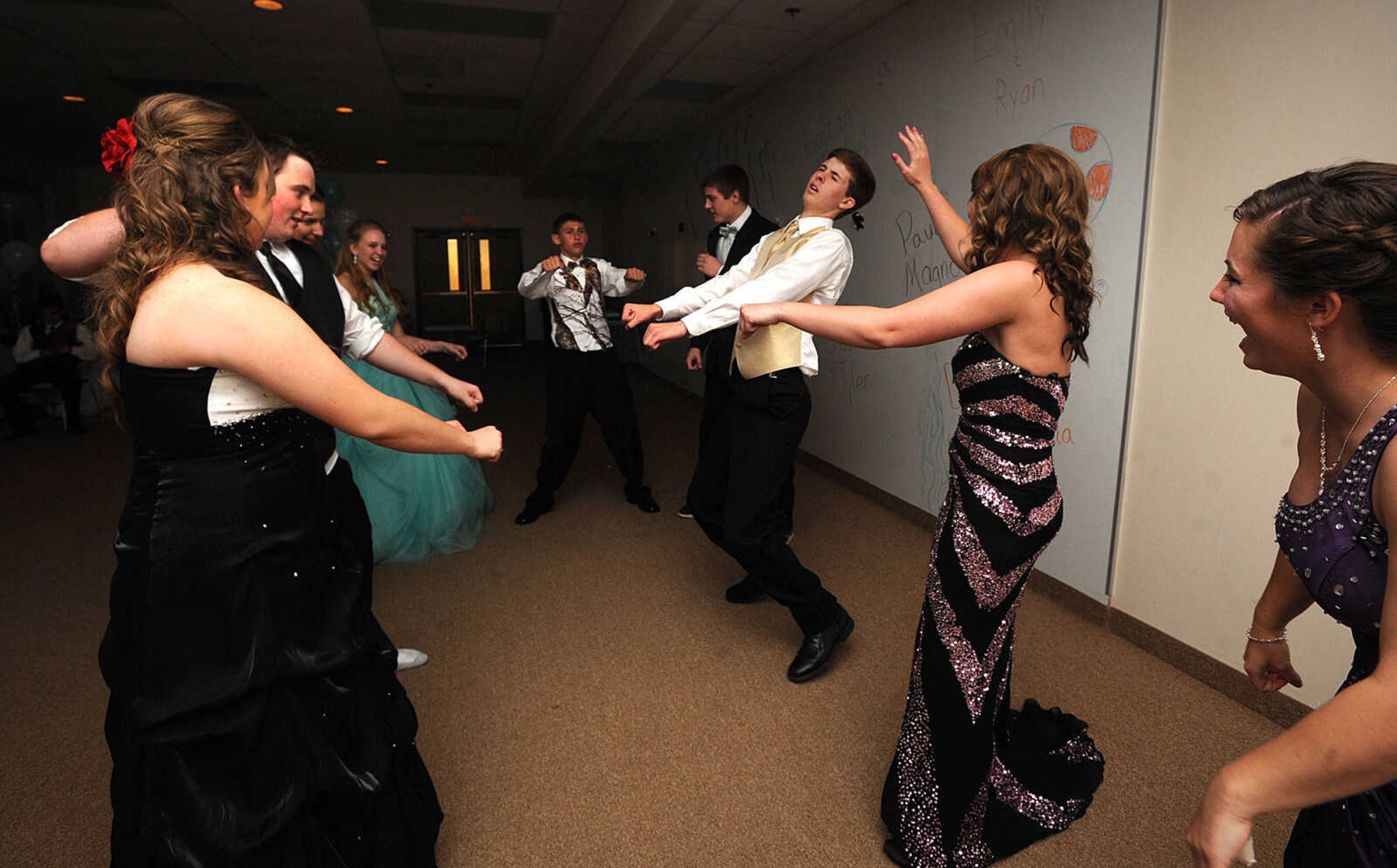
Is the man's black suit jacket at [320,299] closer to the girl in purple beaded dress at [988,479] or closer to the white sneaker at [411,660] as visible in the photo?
the white sneaker at [411,660]

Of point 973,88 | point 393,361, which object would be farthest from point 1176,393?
point 393,361

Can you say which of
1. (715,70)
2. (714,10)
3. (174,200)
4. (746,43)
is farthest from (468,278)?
(174,200)

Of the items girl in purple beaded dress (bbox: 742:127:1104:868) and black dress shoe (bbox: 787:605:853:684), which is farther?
black dress shoe (bbox: 787:605:853:684)

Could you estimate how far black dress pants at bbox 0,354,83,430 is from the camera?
20.2 feet

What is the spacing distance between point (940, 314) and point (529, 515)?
9.91ft

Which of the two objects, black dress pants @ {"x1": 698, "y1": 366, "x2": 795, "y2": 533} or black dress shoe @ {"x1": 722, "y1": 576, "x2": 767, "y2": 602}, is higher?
black dress pants @ {"x1": 698, "y1": 366, "x2": 795, "y2": 533}

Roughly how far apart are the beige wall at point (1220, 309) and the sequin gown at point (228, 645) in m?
2.41

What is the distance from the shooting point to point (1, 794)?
196 centimetres

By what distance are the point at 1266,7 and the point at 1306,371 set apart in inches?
74.0

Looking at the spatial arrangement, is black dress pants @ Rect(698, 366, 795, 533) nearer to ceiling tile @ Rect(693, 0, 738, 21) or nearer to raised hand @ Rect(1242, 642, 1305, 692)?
ceiling tile @ Rect(693, 0, 738, 21)

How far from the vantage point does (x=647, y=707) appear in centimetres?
234

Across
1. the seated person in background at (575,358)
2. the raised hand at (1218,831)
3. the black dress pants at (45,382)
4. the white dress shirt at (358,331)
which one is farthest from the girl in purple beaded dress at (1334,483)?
the black dress pants at (45,382)

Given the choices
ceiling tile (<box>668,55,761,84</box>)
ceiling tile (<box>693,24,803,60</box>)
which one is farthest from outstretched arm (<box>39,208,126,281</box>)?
ceiling tile (<box>668,55,761,84</box>)

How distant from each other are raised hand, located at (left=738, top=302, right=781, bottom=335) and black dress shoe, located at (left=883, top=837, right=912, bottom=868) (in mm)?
1181
